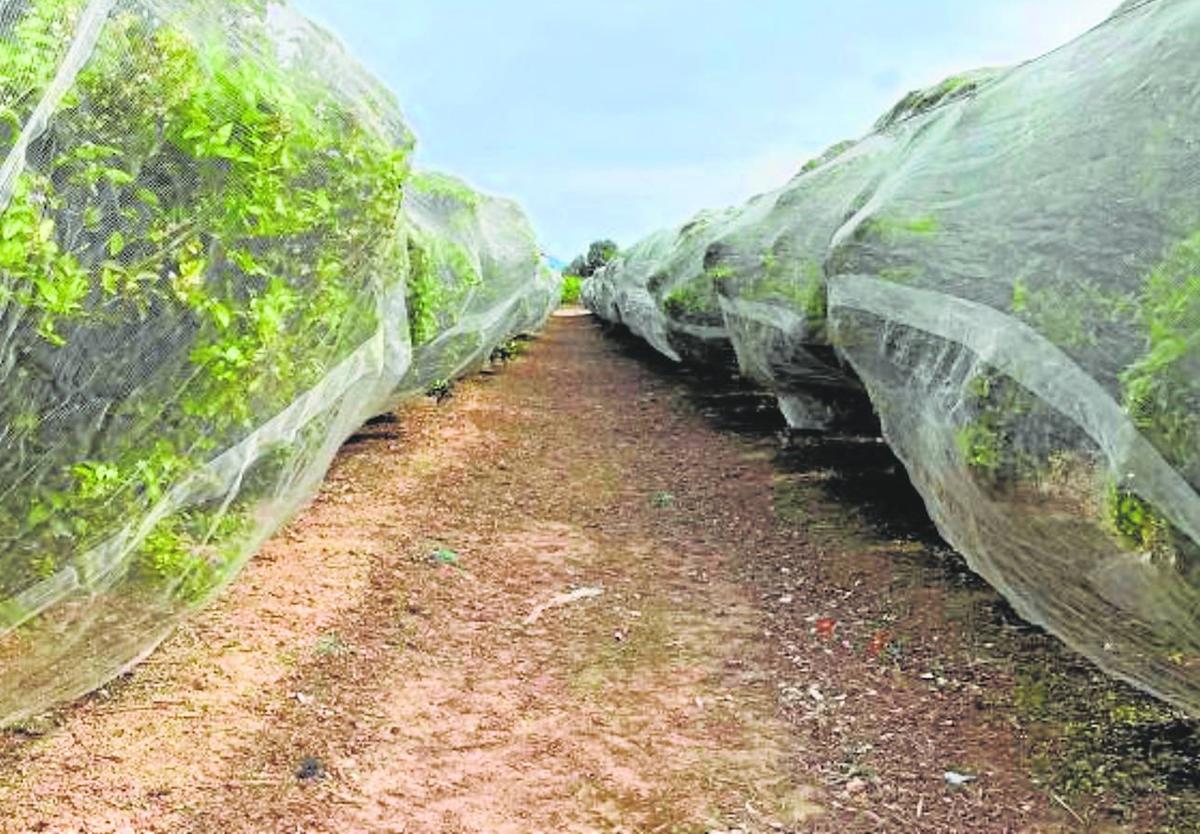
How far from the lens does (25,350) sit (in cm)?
267

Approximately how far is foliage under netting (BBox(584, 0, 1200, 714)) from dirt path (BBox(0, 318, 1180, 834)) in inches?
A: 26.5

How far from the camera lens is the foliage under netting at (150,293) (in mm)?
2607

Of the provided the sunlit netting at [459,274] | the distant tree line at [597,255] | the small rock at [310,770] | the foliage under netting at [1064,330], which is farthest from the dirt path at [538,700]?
the distant tree line at [597,255]

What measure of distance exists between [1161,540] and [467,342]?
8250 mm

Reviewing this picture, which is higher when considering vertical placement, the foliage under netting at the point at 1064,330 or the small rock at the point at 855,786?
the foliage under netting at the point at 1064,330

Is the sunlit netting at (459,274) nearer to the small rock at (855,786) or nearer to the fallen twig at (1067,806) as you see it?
the small rock at (855,786)

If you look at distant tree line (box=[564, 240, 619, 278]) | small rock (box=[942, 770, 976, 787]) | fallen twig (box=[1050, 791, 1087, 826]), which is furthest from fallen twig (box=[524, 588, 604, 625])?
distant tree line (box=[564, 240, 619, 278])

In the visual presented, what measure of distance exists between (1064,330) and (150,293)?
249 centimetres

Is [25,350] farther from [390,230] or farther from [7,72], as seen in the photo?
[390,230]

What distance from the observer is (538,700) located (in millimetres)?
3994

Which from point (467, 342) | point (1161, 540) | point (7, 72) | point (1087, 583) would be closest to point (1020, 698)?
point (1087, 583)

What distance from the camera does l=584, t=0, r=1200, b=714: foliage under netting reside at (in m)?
2.79

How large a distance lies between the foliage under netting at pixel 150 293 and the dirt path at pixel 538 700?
0.41 metres

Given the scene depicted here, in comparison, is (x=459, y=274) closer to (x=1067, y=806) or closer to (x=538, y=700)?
(x=538, y=700)
